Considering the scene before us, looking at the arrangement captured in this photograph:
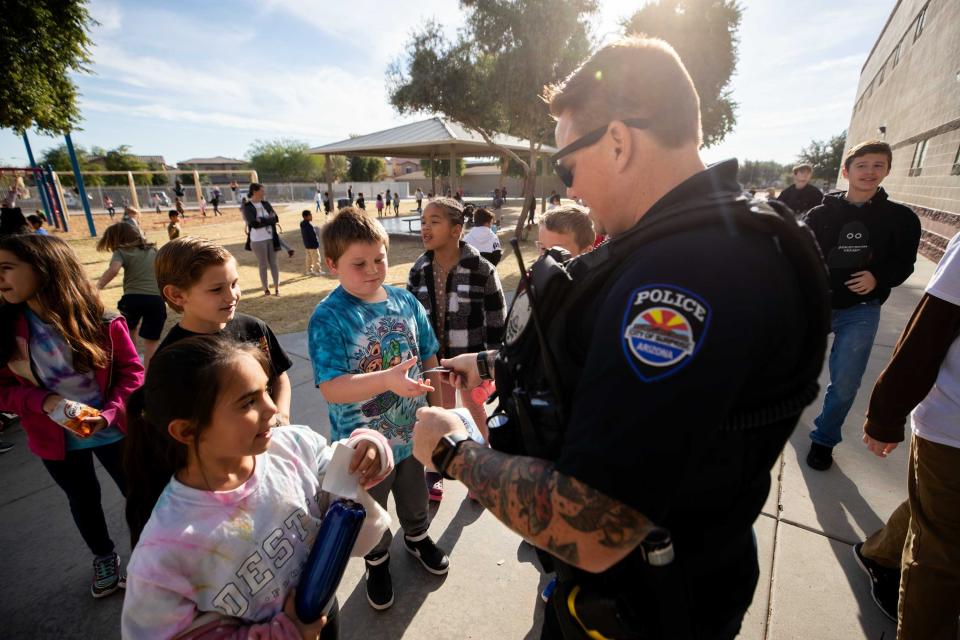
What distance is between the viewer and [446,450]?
3.55 feet

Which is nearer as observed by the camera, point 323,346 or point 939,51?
point 323,346

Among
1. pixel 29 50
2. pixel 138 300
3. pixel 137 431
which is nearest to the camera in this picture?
pixel 137 431

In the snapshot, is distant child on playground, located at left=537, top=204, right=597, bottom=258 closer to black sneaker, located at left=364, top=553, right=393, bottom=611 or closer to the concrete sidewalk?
the concrete sidewalk

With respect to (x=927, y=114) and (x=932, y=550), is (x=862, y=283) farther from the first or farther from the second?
(x=927, y=114)

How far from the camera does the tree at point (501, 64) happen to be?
44.1 feet

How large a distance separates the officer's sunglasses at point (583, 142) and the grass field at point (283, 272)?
6.30 metres

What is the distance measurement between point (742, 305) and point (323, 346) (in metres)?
1.72

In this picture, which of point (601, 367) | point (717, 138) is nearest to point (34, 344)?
point (601, 367)

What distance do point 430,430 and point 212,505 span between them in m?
0.69

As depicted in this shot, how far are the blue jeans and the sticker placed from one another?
310cm

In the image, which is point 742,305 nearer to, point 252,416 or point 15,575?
point 252,416

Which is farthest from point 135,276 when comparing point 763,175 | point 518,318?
point 763,175

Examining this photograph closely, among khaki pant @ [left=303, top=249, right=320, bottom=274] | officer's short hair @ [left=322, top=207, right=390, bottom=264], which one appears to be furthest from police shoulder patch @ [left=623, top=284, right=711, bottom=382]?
khaki pant @ [left=303, top=249, right=320, bottom=274]

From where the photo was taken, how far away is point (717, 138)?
26.3m
